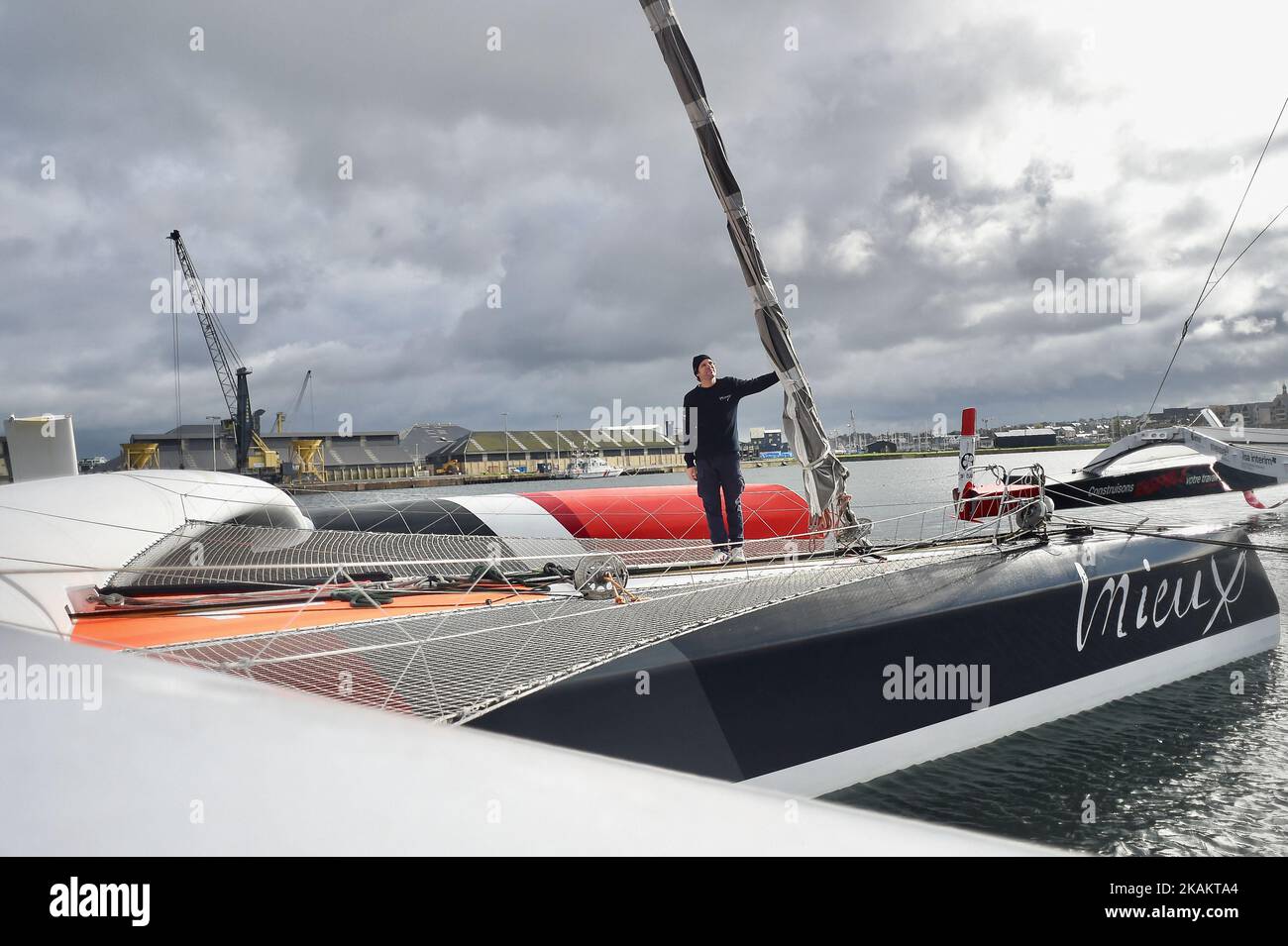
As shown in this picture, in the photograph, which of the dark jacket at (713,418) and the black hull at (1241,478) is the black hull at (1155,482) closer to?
the black hull at (1241,478)

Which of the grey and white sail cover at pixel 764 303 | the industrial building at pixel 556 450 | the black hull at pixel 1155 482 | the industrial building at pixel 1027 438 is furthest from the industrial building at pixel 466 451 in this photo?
the grey and white sail cover at pixel 764 303

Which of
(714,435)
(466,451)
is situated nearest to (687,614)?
(714,435)

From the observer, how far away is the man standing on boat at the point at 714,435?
4.77m

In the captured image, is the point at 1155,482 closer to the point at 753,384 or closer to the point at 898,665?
the point at 753,384

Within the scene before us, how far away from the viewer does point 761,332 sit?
5289mm

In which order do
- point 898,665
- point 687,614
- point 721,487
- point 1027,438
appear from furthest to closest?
point 1027,438 → point 721,487 → point 898,665 → point 687,614

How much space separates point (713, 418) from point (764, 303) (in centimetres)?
104

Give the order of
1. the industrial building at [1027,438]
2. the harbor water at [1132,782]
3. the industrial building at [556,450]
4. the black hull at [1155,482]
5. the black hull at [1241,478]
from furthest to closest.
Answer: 1. the industrial building at [556,450]
2. the industrial building at [1027,438]
3. the black hull at [1155,482]
4. the black hull at [1241,478]
5. the harbor water at [1132,782]

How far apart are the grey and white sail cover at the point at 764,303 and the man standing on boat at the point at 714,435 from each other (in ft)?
1.72

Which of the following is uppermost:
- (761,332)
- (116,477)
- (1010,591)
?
(761,332)

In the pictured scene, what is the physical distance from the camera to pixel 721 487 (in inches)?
197

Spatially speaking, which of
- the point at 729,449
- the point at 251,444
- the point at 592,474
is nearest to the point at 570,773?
the point at 729,449
